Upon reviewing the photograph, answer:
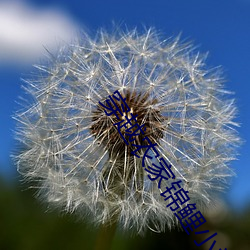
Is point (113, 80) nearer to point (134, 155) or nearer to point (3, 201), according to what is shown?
point (134, 155)

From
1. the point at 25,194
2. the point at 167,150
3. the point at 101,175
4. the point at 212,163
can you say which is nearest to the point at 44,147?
the point at 101,175

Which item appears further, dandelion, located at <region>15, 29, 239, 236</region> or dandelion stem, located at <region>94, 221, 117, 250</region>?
dandelion, located at <region>15, 29, 239, 236</region>

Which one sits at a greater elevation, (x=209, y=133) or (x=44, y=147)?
(x=44, y=147)

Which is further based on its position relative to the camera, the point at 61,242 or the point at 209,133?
the point at 61,242

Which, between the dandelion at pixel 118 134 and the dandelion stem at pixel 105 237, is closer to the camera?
the dandelion stem at pixel 105 237
